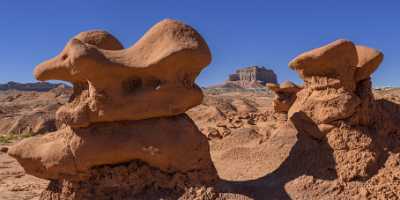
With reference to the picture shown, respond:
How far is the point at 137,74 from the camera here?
552 centimetres

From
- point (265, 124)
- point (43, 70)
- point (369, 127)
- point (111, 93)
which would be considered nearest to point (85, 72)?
point (111, 93)

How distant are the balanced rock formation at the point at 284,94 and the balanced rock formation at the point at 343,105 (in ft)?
15.7

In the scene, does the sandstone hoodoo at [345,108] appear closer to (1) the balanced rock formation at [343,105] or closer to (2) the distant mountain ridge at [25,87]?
(1) the balanced rock formation at [343,105]

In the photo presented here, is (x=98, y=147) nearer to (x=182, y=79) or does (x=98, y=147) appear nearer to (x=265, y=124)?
(x=182, y=79)

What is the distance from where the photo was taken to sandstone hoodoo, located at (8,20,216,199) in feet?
17.8

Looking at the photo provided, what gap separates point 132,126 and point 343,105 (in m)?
3.02

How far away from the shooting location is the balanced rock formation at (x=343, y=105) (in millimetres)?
6117

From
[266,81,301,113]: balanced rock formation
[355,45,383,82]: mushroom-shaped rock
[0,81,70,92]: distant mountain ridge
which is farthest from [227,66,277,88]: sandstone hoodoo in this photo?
[355,45,383,82]: mushroom-shaped rock

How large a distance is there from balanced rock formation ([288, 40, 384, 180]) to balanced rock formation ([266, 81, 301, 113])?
480cm

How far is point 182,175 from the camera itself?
5.55 meters

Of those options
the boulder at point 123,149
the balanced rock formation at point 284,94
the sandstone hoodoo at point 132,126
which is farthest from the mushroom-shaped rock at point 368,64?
the balanced rock formation at point 284,94

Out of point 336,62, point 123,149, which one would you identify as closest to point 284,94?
point 336,62

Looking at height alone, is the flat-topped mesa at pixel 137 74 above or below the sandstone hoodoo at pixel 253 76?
below

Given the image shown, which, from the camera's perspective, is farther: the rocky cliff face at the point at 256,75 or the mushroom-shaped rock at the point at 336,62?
the rocky cliff face at the point at 256,75
